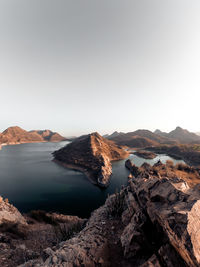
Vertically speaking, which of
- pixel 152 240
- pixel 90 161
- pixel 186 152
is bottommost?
pixel 186 152

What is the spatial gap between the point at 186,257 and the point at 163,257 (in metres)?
1.11

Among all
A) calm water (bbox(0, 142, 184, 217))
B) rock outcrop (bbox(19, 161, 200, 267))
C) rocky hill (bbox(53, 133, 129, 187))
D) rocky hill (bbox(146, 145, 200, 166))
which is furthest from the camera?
rocky hill (bbox(146, 145, 200, 166))

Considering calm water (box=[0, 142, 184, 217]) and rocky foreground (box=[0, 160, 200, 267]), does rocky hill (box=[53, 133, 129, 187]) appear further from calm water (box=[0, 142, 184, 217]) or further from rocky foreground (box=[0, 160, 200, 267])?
rocky foreground (box=[0, 160, 200, 267])

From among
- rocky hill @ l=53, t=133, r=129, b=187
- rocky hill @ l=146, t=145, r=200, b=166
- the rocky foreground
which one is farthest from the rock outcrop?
rocky hill @ l=146, t=145, r=200, b=166

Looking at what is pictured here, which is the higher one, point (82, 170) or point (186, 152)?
point (82, 170)

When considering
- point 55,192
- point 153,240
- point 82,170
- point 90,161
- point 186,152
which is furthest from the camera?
point 186,152

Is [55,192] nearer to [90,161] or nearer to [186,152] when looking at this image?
[90,161]

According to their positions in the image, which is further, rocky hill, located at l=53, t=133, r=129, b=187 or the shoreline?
rocky hill, located at l=53, t=133, r=129, b=187

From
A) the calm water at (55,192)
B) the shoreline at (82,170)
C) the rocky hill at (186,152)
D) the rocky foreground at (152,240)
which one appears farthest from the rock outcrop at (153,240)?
the rocky hill at (186,152)

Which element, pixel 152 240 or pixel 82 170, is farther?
pixel 82 170

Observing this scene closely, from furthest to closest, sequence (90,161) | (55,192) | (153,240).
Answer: (90,161)
(55,192)
(153,240)

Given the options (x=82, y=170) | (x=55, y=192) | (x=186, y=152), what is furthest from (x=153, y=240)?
(x=186, y=152)

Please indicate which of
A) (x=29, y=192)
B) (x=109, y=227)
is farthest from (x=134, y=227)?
(x=29, y=192)

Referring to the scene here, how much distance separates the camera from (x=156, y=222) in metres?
7.15
